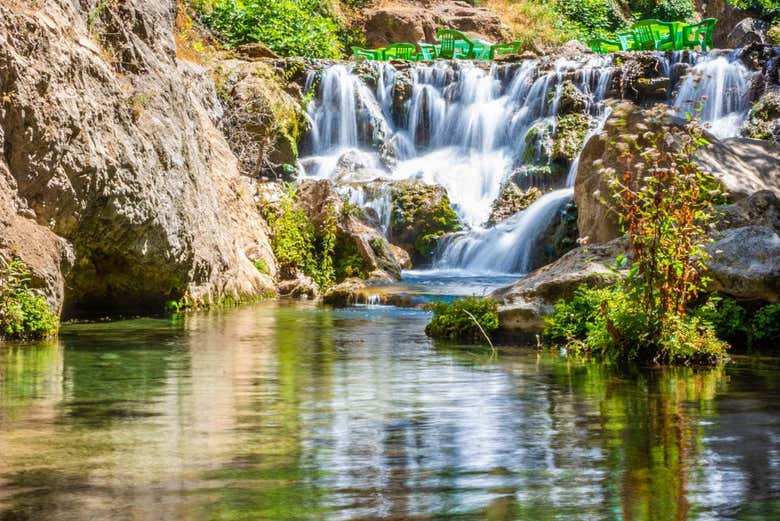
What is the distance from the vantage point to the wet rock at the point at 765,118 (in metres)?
27.1

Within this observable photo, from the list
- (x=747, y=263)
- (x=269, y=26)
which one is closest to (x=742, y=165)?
(x=747, y=263)

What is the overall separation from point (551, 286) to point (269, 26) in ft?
76.0

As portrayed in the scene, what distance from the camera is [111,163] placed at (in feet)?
42.9

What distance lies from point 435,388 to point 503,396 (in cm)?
Result: 63

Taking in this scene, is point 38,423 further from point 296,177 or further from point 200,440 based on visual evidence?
point 296,177

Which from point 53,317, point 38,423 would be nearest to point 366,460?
point 38,423

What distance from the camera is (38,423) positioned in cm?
661

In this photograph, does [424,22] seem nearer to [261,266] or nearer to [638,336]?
[261,266]

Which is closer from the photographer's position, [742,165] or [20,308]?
[20,308]

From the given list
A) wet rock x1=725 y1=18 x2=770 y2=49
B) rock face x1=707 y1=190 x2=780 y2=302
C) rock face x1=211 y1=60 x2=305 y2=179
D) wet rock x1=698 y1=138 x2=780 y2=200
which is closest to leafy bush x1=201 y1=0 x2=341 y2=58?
rock face x1=211 y1=60 x2=305 y2=179

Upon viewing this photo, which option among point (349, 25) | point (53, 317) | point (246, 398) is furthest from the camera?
point (349, 25)

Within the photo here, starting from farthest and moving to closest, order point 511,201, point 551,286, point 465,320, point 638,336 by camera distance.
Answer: point 511,201 → point 465,320 → point 551,286 → point 638,336

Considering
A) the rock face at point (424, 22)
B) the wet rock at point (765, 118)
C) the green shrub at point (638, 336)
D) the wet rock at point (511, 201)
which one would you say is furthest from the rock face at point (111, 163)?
the rock face at point (424, 22)

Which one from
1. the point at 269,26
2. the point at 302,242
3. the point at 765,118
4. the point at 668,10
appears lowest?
the point at 302,242
